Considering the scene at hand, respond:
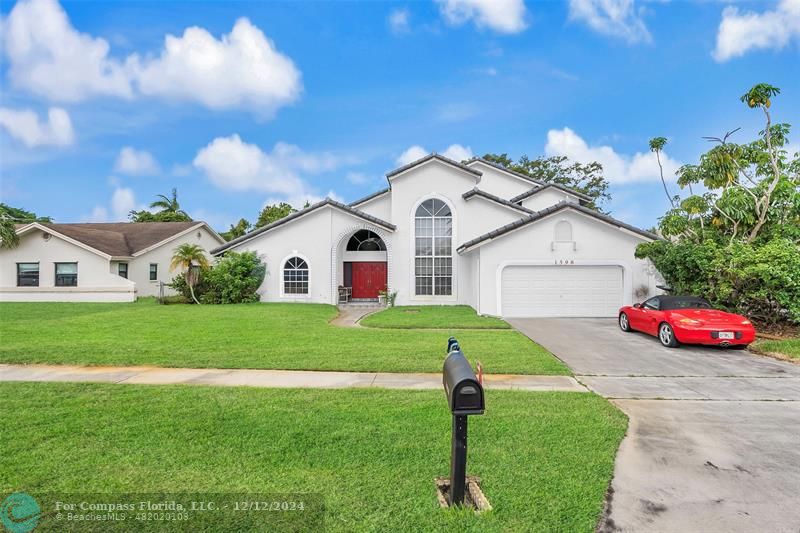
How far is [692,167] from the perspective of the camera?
14.6m

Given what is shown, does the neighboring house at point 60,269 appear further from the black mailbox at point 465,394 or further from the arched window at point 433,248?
the black mailbox at point 465,394

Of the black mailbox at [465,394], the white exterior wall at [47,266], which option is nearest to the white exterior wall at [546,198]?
the black mailbox at [465,394]

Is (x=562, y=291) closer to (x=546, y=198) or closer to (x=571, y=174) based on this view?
(x=546, y=198)

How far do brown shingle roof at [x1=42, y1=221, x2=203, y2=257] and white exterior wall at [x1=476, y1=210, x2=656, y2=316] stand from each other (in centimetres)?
2213

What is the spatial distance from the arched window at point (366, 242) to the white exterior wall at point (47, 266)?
44.1 feet

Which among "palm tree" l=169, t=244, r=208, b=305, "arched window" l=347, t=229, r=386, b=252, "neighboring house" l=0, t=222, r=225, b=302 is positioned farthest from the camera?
"neighboring house" l=0, t=222, r=225, b=302

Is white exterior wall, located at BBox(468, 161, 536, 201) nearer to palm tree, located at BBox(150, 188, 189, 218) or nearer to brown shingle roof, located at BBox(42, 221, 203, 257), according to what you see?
brown shingle roof, located at BBox(42, 221, 203, 257)

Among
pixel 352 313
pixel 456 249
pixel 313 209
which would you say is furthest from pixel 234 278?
pixel 456 249

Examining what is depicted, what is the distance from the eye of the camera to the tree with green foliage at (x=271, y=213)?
39.8 metres

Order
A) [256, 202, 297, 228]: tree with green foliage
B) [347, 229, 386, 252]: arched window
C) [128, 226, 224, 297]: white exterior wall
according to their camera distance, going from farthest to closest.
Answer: [256, 202, 297, 228]: tree with green foliage → [128, 226, 224, 297]: white exterior wall → [347, 229, 386, 252]: arched window

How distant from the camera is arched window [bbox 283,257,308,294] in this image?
2148cm

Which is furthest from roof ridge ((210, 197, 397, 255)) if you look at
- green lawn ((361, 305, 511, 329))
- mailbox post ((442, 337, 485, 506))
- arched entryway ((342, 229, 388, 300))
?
mailbox post ((442, 337, 485, 506))

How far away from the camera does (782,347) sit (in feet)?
32.1

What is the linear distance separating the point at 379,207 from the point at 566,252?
11415 mm
